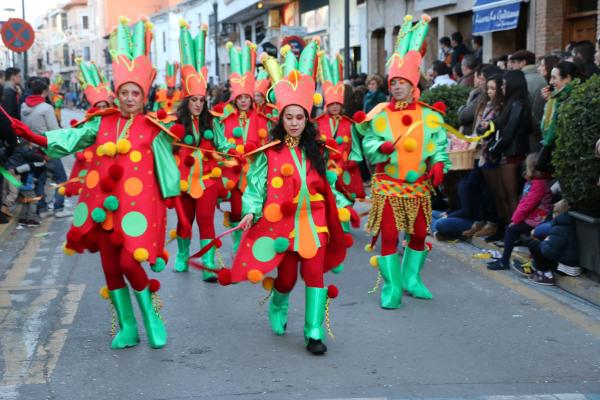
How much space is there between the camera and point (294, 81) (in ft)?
18.7

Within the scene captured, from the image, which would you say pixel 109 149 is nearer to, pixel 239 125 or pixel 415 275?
pixel 415 275

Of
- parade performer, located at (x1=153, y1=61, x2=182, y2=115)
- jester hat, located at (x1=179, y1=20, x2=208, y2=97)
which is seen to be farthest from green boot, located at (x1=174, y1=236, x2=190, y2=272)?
parade performer, located at (x1=153, y1=61, x2=182, y2=115)

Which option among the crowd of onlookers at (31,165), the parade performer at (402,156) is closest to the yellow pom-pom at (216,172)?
the parade performer at (402,156)

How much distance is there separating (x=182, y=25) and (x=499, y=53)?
417 inches

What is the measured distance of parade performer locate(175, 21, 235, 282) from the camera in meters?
8.09

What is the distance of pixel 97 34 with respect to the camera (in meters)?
93.4

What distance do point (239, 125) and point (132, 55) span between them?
10.6 feet

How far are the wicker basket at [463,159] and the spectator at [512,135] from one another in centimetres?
50

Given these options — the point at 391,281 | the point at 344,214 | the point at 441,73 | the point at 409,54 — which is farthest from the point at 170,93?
the point at 344,214

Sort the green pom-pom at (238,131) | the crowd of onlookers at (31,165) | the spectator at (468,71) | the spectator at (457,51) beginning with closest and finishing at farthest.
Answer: the green pom-pom at (238,131) → the crowd of onlookers at (31,165) → the spectator at (468,71) → the spectator at (457,51)

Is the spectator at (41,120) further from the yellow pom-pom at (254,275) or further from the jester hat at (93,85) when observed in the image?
the yellow pom-pom at (254,275)

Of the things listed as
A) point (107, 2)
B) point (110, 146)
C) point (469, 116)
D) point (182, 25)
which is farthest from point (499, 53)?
point (107, 2)

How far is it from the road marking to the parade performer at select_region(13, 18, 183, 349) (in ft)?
9.74

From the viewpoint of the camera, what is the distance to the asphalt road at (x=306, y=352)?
5.01 meters
